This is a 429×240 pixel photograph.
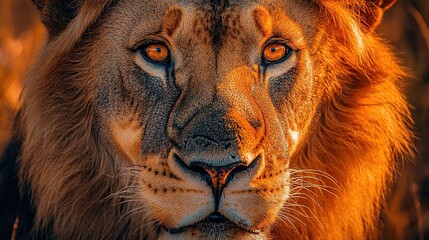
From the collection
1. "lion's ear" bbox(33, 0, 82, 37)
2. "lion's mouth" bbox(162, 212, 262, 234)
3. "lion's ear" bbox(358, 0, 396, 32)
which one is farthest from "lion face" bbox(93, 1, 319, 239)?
"lion's ear" bbox(358, 0, 396, 32)

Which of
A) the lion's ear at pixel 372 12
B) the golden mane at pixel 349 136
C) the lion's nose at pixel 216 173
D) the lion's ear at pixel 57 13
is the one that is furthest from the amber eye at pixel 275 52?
the lion's ear at pixel 57 13

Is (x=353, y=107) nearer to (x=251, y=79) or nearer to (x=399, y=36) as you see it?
(x=251, y=79)

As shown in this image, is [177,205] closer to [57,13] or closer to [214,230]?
[214,230]

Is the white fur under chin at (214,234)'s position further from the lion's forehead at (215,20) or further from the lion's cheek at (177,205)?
the lion's forehead at (215,20)

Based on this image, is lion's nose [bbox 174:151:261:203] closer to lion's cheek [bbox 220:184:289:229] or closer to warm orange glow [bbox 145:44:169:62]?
lion's cheek [bbox 220:184:289:229]

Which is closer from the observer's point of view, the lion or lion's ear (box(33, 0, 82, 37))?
the lion

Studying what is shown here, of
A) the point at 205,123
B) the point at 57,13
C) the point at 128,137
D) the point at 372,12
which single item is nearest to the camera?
the point at 205,123

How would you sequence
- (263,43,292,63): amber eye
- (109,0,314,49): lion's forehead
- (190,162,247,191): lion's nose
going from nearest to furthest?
(190,162,247,191): lion's nose → (109,0,314,49): lion's forehead → (263,43,292,63): amber eye

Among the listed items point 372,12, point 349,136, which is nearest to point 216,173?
point 349,136

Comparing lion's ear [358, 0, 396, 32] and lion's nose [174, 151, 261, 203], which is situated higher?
lion's ear [358, 0, 396, 32]

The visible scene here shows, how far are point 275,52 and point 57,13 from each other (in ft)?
3.76

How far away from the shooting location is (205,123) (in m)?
3.75

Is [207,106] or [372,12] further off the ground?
[372,12]

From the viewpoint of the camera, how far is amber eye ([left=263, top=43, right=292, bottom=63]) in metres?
4.15
